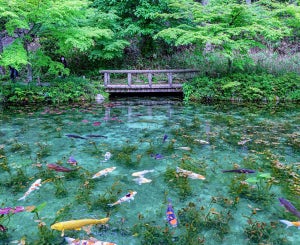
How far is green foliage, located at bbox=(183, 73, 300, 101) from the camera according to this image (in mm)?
12766

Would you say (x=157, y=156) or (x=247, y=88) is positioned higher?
(x=247, y=88)

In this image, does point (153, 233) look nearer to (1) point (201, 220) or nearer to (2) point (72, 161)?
(1) point (201, 220)

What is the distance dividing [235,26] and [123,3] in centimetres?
676

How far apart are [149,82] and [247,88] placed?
471 cm

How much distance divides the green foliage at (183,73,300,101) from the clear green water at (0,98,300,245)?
9.65 ft

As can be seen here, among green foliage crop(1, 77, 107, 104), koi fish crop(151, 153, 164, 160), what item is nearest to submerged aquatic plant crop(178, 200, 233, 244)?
koi fish crop(151, 153, 164, 160)

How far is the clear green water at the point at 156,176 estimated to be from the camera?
3707mm

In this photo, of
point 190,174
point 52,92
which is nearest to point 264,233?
point 190,174

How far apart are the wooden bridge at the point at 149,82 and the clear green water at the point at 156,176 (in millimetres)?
4215

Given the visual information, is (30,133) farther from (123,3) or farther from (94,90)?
(123,3)

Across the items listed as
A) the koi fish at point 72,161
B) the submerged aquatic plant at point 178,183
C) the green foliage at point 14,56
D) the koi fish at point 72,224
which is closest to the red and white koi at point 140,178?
the submerged aquatic plant at point 178,183

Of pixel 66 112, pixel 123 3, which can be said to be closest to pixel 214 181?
pixel 66 112

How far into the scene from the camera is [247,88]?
12.9 metres

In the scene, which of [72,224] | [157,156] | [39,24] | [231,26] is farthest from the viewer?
[231,26]
